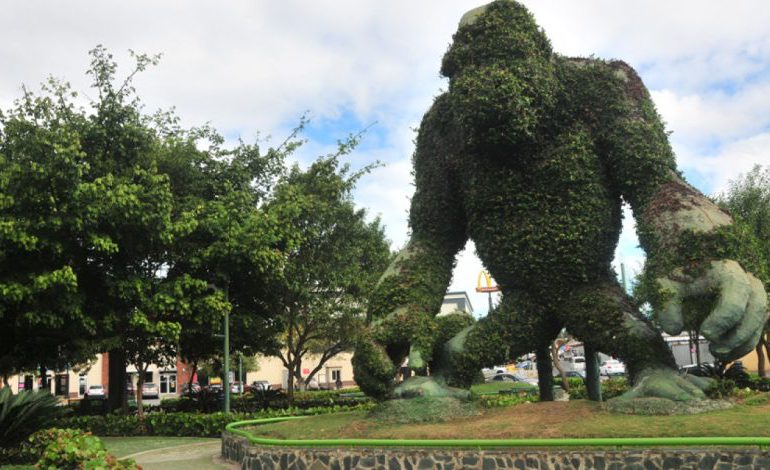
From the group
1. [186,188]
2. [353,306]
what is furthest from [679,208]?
[353,306]

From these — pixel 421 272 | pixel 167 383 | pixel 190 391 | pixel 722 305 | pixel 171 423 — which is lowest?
pixel 167 383

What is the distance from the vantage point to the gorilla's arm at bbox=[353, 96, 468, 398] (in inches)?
301

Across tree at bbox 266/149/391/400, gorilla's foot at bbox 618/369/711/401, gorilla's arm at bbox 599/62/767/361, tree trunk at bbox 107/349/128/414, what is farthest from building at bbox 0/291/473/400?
gorilla's foot at bbox 618/369/711/401

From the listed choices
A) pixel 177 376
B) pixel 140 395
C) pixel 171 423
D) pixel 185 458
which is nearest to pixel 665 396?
pixel 185 458

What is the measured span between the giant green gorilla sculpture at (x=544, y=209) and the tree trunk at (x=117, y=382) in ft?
33.3

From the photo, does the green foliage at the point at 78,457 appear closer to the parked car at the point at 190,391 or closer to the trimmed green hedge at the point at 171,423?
the trimmed green hedge at the point at 171,423

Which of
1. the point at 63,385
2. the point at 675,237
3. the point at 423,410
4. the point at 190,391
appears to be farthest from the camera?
the point at 63,385

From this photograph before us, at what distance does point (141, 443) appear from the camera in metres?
12.7

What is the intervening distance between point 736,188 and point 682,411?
15.3 metres

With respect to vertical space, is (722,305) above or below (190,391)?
above

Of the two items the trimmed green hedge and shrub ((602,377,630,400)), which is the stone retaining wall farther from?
the trimmed green hedge

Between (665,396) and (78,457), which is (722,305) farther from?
(78,457)

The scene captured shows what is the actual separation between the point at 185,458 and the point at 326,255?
308 inches

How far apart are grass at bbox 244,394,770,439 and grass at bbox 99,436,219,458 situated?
4832 mm
